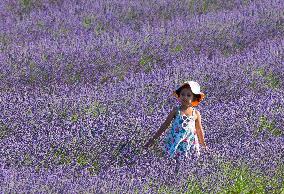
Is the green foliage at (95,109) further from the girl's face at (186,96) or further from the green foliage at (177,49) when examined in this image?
the green foliage at (177,49)

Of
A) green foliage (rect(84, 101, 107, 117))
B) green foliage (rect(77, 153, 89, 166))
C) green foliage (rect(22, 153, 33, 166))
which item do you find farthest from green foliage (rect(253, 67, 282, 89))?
green foliage (rect(22, 153, 33, 166))

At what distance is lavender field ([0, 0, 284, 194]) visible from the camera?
13.2ft

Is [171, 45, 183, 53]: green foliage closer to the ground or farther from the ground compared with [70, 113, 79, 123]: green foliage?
closer to the ground

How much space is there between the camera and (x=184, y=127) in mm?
4613

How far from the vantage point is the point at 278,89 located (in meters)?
5.91

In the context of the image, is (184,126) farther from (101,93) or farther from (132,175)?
(101,93)

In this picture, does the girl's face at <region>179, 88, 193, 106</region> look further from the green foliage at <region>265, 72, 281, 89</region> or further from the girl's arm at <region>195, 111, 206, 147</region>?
the green foliage at <region>265, 72, 281, 89</region>

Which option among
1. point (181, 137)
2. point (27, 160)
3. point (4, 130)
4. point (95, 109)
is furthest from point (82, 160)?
point (95, 109)

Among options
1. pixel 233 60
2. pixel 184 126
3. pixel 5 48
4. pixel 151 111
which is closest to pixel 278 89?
pixel 233 60

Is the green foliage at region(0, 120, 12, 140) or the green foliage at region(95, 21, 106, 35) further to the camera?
the green foliage at region(95, 21, 106, 35)

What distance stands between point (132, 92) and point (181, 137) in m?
1.23

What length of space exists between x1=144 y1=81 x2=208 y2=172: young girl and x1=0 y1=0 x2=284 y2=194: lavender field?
0.34 feet

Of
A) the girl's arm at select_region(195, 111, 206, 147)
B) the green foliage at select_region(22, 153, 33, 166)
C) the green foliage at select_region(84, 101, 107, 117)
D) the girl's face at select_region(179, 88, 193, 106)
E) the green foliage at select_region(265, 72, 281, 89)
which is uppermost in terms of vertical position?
the girl's face at select_region(179, 88, 193, 106)

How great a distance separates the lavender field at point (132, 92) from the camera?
13.2 ft
